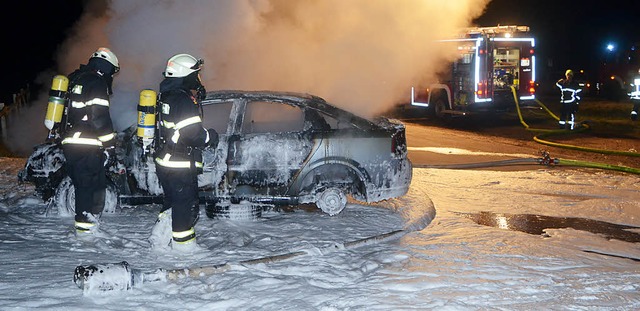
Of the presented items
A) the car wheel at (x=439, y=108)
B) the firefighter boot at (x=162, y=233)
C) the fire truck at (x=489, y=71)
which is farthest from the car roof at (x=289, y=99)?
the car wheel at (x=439, y=108)

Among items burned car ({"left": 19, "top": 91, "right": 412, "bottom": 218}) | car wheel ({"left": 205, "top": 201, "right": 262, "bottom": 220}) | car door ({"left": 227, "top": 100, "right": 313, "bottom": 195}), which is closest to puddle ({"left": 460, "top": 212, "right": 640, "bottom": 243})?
burned car ({"left": 19, "top": 91, "right": 412, "bottom": 218})

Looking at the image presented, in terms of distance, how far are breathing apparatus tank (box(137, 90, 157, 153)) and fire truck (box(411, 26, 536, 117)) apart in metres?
12.6

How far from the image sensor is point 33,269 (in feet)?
17.5

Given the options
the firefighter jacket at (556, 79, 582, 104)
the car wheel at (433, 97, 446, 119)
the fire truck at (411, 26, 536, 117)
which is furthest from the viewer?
the car wheel at (433, 97, 446, 119)

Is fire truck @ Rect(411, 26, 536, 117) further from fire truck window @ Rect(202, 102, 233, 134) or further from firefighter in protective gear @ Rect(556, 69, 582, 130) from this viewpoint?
fire truck window @ Rect(202, 102, 233, 134)

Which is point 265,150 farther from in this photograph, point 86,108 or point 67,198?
point 67,198

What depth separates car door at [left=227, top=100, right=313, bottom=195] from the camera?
736cm

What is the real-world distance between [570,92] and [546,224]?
9.97 metres

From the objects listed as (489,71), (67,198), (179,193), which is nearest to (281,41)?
(67,198)

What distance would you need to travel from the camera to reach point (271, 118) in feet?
25.3

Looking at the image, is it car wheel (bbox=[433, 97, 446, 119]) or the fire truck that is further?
car wheel (bbox=[433, 97, 446, 119])

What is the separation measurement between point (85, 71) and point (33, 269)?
204 centimetres

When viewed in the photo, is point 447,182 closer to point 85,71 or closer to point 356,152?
point 356,152

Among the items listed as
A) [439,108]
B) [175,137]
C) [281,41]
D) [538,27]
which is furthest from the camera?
[538,27]
